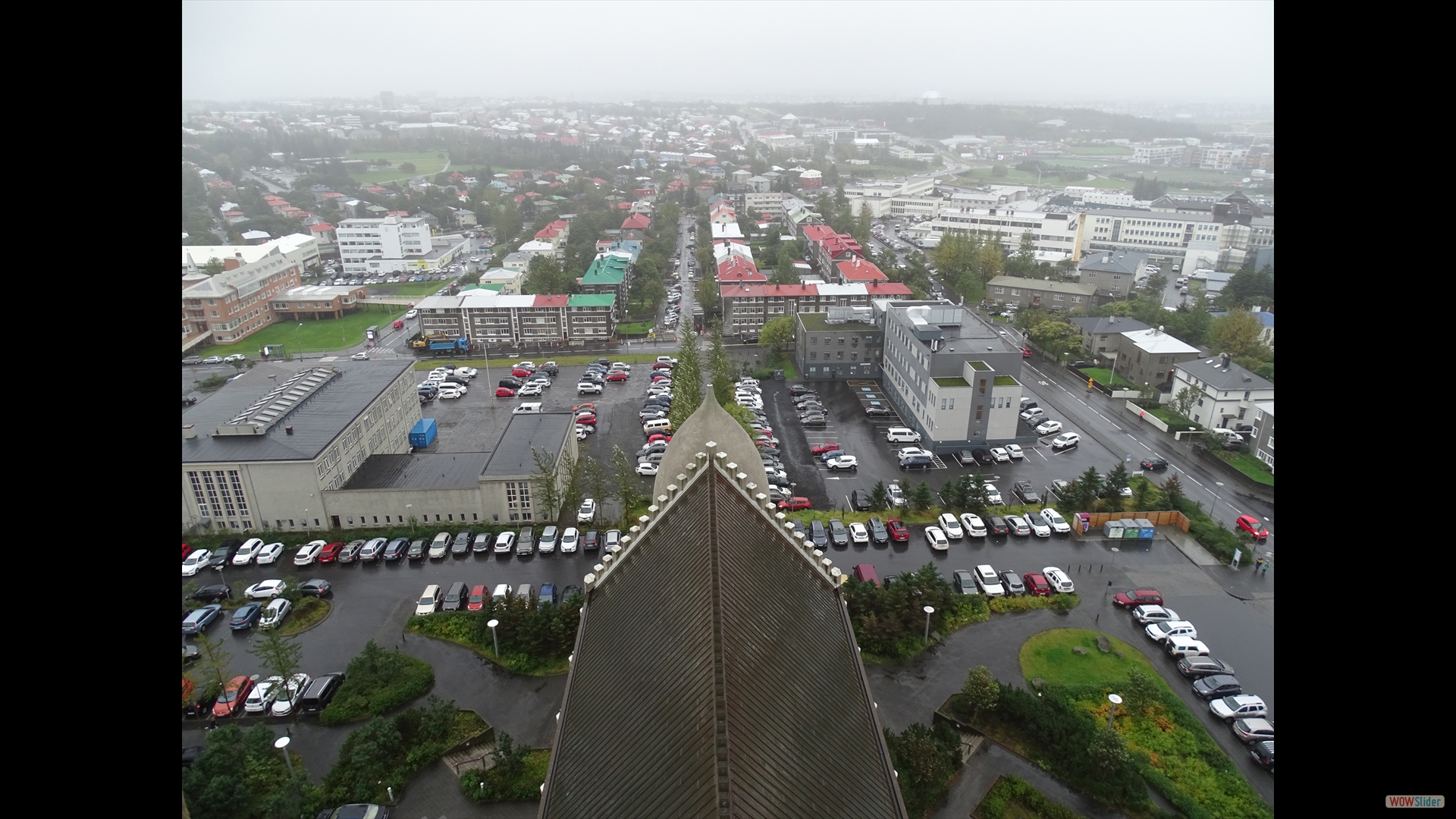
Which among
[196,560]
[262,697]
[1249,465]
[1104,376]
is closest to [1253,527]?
[1249,465]

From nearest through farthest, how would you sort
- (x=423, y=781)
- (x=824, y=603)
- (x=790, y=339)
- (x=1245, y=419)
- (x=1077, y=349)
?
(x=824, y=603) < (x=423, y=781) < (x=1245, y=419) < (x=1077, y=349) < (x=790, y=339)

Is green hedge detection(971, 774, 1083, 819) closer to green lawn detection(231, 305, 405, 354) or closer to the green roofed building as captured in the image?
the green roofed building

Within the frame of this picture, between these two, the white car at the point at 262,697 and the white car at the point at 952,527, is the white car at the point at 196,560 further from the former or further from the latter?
the white car at the point at 952,527

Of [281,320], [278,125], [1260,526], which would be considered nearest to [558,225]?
[281,320]

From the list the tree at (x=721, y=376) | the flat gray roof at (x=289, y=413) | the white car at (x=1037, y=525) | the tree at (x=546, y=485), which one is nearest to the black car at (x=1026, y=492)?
the white car at (x=1037, y=525)

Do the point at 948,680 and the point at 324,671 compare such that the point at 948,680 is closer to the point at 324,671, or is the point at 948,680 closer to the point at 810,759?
the point at 810,759
